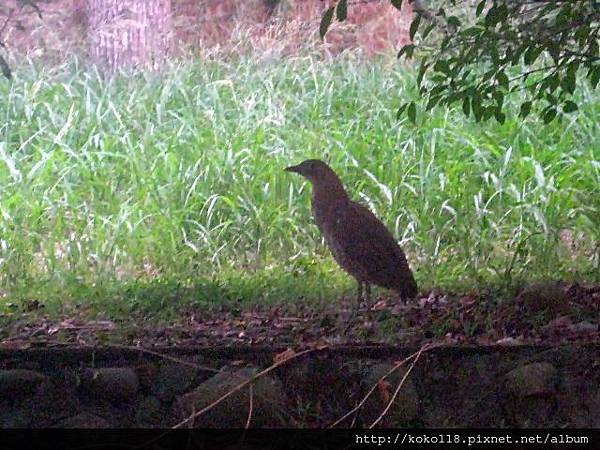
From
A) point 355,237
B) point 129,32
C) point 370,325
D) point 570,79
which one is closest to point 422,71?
point 570,79

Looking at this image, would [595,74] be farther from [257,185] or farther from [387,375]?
[257,185]

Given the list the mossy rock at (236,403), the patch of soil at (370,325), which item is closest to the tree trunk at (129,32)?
the patch of soil at (370,325)

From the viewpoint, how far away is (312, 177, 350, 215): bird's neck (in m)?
4.04

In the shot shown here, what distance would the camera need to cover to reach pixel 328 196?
4.06m

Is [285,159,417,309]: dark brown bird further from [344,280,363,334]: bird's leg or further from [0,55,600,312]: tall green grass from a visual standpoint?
[0,55,600,312]: tall green grass

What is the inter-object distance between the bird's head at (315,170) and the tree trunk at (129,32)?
4.66 ft

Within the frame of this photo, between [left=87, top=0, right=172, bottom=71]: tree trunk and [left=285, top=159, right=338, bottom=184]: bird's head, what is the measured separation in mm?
1420

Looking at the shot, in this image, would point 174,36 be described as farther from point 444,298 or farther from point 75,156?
point 444,298

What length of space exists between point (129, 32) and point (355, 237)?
1921mm

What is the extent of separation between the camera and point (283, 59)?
16.7ft

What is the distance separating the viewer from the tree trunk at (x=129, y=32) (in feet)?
17.1

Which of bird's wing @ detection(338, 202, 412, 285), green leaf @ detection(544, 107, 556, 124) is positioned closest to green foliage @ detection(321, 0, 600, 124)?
green leaf @ detection(544, 107, 556, 124)

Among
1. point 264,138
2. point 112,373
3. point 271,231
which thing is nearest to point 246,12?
point 264,138

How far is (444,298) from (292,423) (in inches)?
39.6
